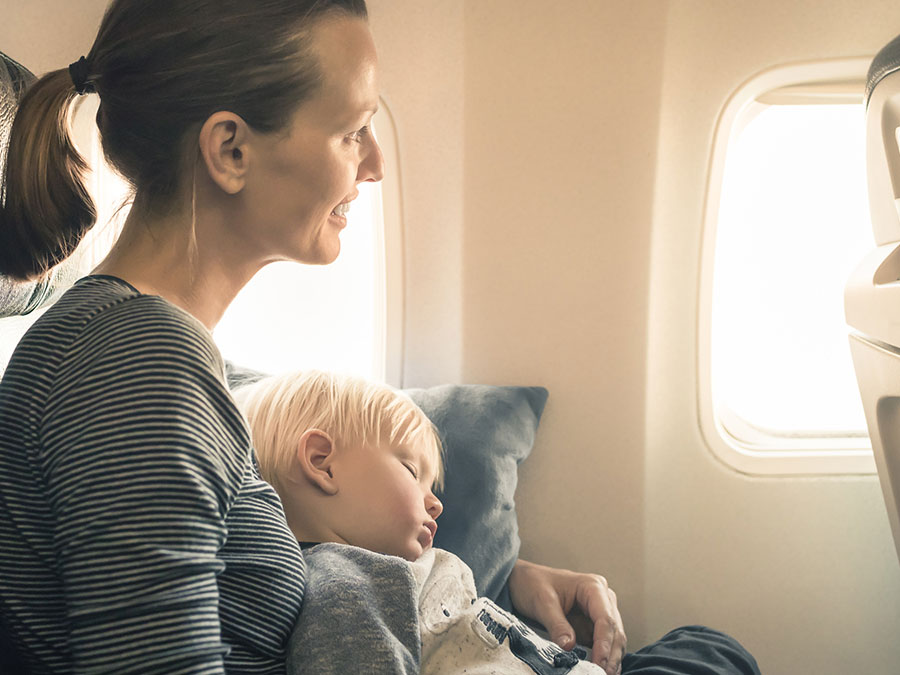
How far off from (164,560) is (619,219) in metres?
1.47

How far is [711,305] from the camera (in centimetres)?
195

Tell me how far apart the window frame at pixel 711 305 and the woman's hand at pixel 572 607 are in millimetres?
605

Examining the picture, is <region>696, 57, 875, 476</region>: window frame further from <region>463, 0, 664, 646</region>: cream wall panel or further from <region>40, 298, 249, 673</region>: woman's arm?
<region>40, 298, 249, 673</region>: woman's arm

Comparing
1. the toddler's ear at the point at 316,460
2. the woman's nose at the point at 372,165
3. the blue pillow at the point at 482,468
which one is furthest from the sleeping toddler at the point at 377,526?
the woman's nose at the point at 372,165

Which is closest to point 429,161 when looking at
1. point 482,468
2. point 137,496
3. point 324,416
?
point 482,468

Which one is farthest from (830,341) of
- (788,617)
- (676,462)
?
(788,617)

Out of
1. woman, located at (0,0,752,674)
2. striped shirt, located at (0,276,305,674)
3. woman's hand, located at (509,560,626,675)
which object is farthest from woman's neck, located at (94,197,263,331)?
woman's hand, located at (509,560,626,675)

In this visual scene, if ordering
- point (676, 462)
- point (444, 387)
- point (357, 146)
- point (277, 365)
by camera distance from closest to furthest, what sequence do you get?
point (357, 146)
point (444, 387)
point (676, 462)
point (277, 365)

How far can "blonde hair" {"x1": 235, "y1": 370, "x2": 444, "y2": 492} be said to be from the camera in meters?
1.24

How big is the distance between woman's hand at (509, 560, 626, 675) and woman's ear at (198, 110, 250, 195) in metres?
1.04

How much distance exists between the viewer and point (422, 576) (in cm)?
117

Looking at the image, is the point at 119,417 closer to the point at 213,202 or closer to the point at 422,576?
the point at 213,202

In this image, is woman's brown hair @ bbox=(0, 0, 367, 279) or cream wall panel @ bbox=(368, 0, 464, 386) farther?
cream wall panel @ bbox=(368, 0, 464, 386)

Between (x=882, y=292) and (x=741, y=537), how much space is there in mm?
834
